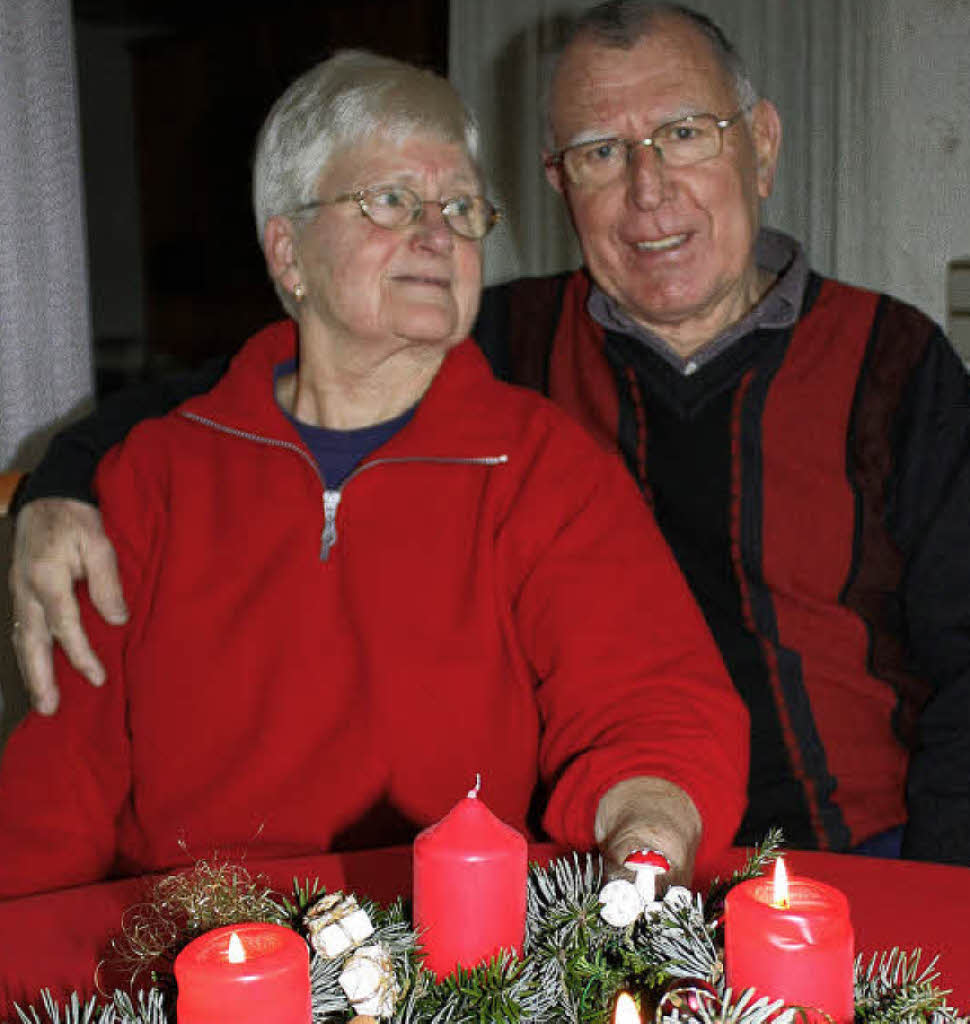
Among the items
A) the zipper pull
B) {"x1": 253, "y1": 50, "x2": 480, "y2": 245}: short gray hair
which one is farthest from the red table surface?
{"x1": 253, "y1": 50, "x2": 480, "y2": 245}: short gray hair

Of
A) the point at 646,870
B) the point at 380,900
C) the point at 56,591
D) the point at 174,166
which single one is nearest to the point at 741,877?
the point at 646,870

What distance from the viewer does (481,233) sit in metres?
1.60

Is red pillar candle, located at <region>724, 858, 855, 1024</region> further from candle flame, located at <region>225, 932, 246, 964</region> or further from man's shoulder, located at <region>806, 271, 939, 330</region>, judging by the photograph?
man's shoulder, located at <region>806, 271, 939, 330</region>

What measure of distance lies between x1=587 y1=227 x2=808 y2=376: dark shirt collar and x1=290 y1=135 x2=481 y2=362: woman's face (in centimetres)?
37

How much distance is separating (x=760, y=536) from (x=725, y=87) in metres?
0.67

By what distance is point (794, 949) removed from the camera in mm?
672

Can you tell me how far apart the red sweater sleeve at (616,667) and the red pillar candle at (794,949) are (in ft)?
1.52

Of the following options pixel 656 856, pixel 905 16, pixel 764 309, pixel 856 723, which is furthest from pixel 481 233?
pixel 905 16

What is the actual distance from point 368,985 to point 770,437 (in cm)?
121

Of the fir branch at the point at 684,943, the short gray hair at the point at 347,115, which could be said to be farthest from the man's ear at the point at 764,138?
the fir branch at the point at 684,943

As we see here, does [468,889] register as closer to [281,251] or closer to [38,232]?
[281,251]

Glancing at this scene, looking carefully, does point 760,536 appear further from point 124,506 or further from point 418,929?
point 418,929

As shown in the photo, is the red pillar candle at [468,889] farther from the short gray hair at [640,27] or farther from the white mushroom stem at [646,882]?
the short gray hair at [640,27]

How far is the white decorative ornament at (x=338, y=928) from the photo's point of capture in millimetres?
737
